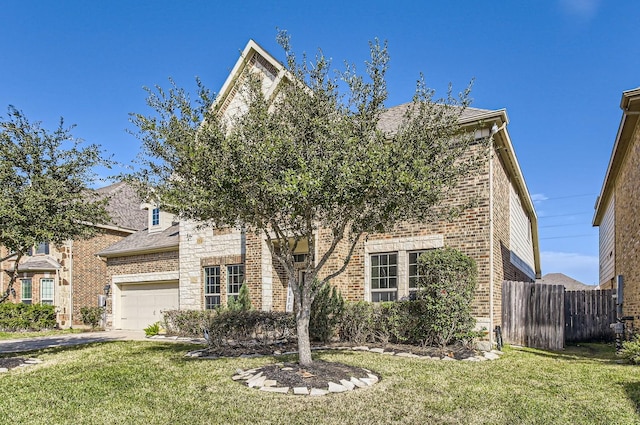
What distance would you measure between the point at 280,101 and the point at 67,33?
763cm

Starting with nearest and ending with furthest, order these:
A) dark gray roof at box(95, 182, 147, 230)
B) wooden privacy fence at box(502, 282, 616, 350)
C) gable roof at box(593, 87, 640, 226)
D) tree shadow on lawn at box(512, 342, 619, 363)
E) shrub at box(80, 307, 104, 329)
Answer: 1. gable roof at box(593, 87, 640, 226)
2. tree shadow on lawn at box(512, 342, 619, 363)
3. wooden privacy fence at box(502, 282, 616, 350)
4. shrub at box(80, 307, 104, 329)
5. dark gray roof at box(95, 182, 147, 230)

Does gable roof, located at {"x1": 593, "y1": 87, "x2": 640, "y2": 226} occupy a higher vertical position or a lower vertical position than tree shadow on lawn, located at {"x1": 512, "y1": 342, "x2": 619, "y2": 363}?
higher

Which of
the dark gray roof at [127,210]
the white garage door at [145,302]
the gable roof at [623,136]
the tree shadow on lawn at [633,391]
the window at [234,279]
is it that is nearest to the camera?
the tree shadow on lawn at [633,391]

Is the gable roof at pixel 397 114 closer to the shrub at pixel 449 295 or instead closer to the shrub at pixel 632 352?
the shrub at pixel 449 295

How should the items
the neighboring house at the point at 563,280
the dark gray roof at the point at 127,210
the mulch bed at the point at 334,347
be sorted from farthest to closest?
the neighboring house at the point at 563,280 → the dark gray roof at the point at 127,210 → the mulch bed at the point at 334,347

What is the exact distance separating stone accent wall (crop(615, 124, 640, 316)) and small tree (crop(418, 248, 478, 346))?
14.4 ft

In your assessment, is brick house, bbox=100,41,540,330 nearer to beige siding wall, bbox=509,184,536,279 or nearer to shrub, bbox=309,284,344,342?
beige siding wall, bbox=509,184,536,279

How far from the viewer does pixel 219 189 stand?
7445 millimetres

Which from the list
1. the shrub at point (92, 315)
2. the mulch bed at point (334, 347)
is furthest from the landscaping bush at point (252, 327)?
the shrub at point (92, 315)

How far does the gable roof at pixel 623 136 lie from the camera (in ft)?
34.6

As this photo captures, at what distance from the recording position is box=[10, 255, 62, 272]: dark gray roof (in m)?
22.9

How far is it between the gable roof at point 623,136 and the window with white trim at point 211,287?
13.6 meters

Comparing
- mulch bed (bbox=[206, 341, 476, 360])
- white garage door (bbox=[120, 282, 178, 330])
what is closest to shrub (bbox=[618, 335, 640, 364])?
mulch bed (bbox=[206, 341, 476, 360])

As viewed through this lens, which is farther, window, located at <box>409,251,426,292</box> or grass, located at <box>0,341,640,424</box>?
window, located at <box>409,251,426,292</box>
